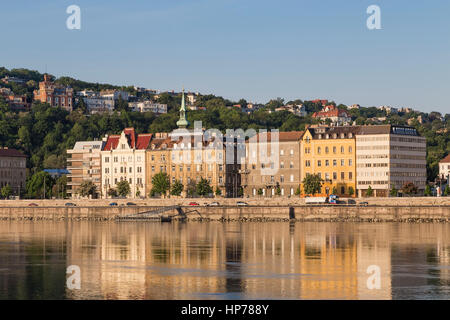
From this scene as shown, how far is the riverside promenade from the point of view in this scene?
101250mm

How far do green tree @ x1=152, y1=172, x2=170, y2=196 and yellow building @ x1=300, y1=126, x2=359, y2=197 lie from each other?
19.5 meters

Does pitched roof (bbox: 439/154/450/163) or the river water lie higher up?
pitched roof (bbox: 439/154/450/163)

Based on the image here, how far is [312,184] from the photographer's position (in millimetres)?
126312

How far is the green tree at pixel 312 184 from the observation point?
126125mm

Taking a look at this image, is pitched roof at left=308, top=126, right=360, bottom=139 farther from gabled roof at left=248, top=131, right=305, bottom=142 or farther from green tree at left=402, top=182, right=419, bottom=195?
green tree at left=402, top=182, right=419, bottom=195

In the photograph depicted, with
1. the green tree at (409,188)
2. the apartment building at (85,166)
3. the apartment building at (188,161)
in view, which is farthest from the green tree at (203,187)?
the green tree at (409,188)

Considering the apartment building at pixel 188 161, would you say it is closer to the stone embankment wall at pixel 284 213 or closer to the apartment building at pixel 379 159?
the apartment building at pixel 379 159

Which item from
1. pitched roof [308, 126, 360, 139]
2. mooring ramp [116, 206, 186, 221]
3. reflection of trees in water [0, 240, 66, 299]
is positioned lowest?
reflection of trees in water [0, 240, 66, 299]

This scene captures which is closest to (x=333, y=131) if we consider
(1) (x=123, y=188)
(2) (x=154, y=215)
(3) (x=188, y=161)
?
(3) (x=188, y=161)

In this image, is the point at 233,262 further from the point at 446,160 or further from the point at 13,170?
the point at 446,160

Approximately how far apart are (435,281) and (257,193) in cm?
8903

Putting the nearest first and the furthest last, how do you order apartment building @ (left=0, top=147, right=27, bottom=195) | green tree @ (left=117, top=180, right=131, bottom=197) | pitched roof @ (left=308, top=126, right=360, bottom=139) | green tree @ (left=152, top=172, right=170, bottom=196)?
pitched roof @ (left=308, top=126, right=360, bottom=139), green tree @ (left=152, top=172, right=170, bottom=196), green tree @ (left=117, top=180, right=131, bottom=197), apartment building @ (left=0, top=147, right=27, bottom=195)

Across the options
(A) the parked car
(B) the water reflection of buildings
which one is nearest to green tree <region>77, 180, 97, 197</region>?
(A) the parked car

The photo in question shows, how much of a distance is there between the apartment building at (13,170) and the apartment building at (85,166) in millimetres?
18163
